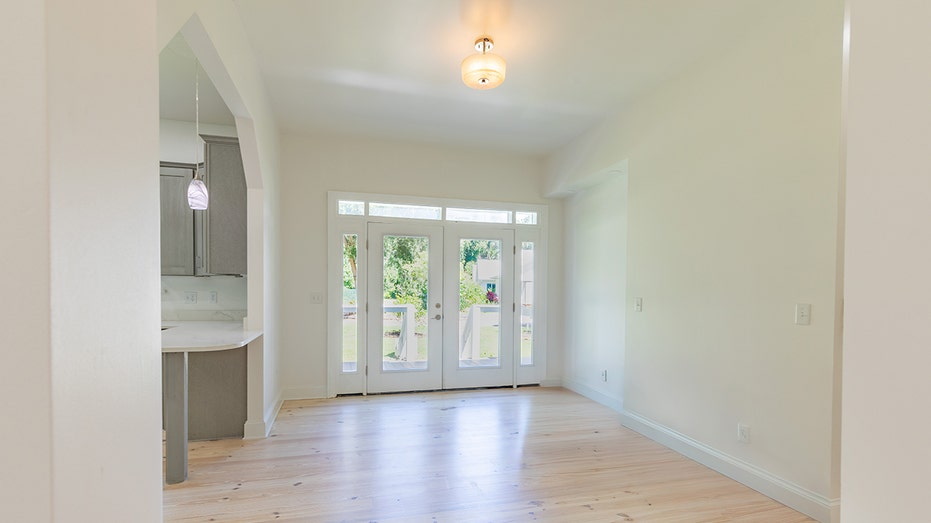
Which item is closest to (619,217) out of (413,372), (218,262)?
(413,372)

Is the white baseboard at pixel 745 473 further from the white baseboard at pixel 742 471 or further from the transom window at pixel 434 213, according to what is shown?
the transom window at pixel 434 213

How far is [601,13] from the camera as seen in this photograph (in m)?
2.51

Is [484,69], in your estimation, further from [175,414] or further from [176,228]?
[176,228]

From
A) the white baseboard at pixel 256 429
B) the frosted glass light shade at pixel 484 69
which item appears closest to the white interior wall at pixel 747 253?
the frosted glass light shade at pixel 484 69

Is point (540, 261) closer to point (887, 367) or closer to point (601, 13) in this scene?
point (601, 13)

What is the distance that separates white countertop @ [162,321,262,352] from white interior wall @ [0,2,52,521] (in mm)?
2405

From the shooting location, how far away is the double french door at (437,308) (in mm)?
4699

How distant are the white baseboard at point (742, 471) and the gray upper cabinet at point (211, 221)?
402 centimetres

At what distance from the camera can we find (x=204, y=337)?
2.96m

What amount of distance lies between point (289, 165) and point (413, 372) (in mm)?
2781

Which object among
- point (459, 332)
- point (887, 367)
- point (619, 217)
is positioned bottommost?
point (459, 332)

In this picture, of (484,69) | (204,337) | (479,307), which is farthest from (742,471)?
(204,337)

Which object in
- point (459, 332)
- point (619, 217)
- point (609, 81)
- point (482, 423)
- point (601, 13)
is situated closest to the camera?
point (601, 13)

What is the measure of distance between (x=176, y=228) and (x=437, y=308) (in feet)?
9.07
